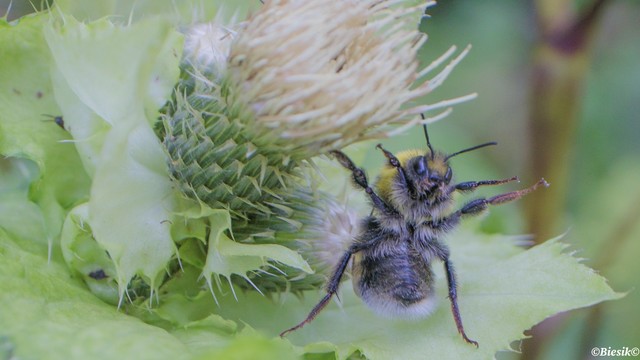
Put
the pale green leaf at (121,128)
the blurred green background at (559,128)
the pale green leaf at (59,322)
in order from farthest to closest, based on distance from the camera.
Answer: the blurred green background at (559,128), the pale green leaf at (121,128), the pale green leaf at (59,322)

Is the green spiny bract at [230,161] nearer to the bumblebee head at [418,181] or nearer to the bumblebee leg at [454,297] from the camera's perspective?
the bumblebee head at [418,181]

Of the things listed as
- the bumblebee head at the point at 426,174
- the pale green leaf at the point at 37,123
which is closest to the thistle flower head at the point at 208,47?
the pale green leaf at the point at 37,123

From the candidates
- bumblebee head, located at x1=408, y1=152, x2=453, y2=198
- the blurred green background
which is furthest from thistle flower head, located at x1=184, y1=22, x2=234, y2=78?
the blurred green background

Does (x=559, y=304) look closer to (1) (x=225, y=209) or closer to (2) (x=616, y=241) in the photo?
(1) (x=225, y=209)

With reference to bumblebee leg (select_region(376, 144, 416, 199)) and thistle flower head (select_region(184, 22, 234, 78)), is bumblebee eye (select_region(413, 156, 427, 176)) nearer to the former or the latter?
bumblebee leg (select_region(376, 144, 416, 199))

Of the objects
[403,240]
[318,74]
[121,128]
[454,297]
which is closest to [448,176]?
[403,240]

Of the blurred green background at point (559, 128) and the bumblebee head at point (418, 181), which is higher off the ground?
the bumblebee head at point (418, 181)

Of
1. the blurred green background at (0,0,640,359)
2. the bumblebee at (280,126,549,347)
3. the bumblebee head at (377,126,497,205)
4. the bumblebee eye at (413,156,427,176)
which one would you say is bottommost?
the blurred green background at (0,0,640,359)
